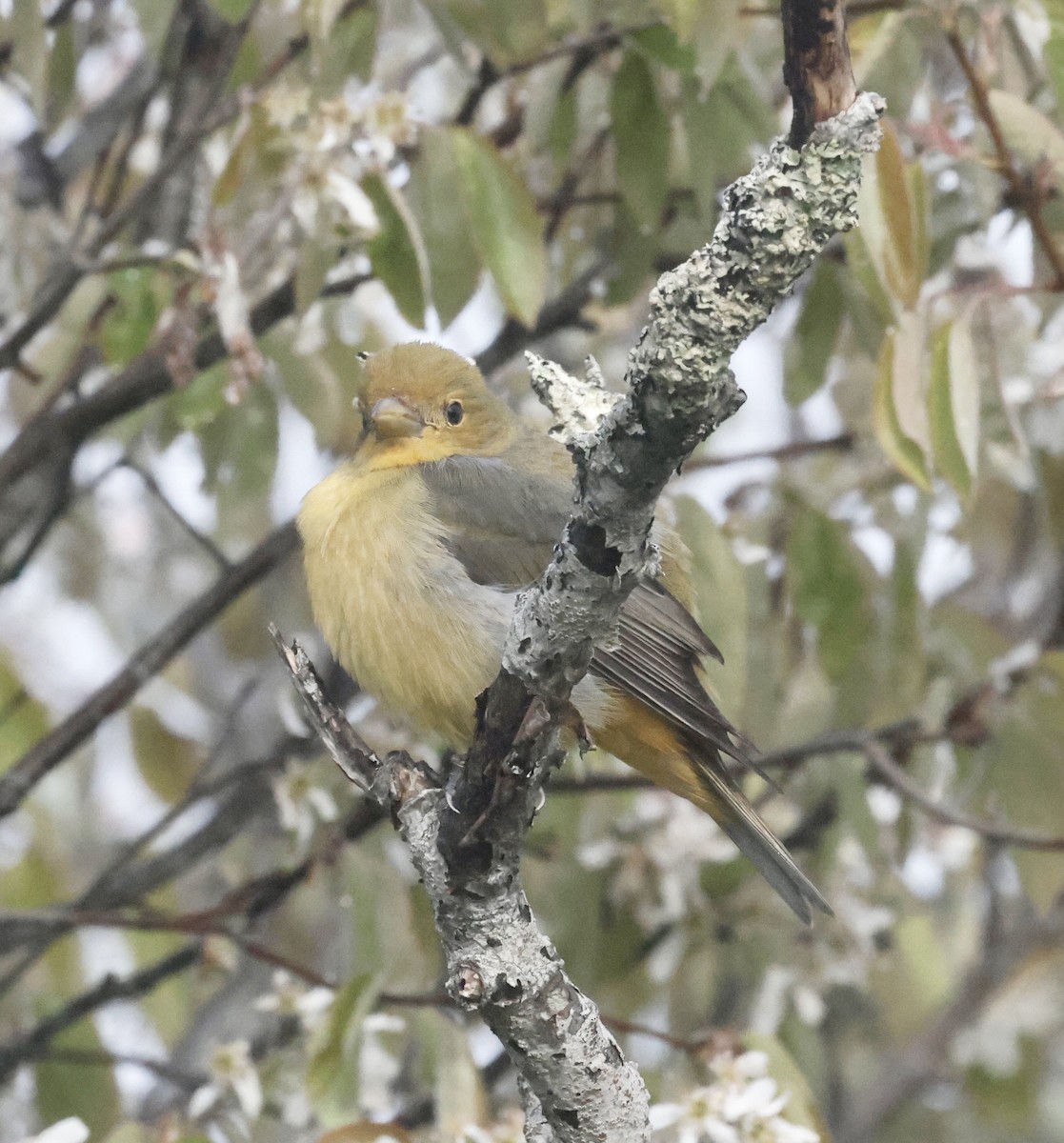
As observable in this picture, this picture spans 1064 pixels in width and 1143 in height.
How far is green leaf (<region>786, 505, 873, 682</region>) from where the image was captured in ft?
14.8

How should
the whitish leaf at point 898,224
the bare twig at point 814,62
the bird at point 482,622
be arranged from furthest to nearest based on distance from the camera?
the bird at point 482,622 → the whitish leaf at point 898,224 → the bare twig at point 814,62

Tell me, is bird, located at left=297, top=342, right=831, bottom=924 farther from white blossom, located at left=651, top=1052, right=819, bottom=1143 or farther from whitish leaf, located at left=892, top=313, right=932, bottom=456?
whitish leaf, located at left=892, top=313, right=932, bottom=456

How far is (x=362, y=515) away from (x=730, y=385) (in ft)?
7.31

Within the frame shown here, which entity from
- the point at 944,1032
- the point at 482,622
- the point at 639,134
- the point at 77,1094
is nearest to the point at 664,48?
the point at 639,134

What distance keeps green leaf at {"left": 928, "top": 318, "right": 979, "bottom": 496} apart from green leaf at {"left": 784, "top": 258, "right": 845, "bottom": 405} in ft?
3.50

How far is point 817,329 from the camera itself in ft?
14.8

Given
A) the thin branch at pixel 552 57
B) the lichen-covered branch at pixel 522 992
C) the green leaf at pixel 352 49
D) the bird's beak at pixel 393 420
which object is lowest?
the lichen-covered branch at pixel 522 992

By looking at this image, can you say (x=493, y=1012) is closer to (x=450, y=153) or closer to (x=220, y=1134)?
(x=220, y=1134)

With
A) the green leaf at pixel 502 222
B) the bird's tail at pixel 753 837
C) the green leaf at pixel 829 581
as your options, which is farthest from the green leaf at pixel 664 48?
the bird's tail at pixel 753 837

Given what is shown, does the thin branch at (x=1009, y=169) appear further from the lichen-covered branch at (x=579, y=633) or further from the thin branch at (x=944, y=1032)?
the thin branch at (x=944, y=1032)

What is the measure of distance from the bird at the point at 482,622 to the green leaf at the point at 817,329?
0.58m

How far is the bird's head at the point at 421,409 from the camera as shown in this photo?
4.59 meters

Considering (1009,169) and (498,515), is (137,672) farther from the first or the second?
(1009,169)

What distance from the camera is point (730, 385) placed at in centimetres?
216
